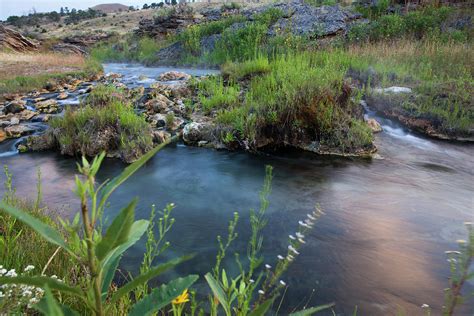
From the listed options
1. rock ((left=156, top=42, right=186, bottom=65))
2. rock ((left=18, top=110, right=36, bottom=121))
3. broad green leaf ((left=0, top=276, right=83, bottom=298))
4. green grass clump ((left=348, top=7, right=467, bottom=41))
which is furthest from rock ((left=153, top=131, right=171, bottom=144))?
rock ((left=156, top=42, right=186, bottom=65))

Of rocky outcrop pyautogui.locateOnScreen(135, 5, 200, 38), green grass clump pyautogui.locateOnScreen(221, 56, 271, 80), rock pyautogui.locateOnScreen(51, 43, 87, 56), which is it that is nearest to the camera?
green grass clump pyautogui.locateOnScreen(221, 56, 271, 80)

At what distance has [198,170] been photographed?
6449 millimetres

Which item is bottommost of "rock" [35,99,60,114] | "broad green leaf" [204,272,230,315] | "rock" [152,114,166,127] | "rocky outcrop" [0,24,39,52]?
"rock" [152,114,166,127]

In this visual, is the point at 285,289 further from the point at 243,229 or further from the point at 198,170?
the point at 198,170

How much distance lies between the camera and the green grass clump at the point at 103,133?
689 cm

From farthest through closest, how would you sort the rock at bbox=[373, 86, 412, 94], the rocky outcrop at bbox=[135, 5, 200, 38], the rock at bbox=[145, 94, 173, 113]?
1. the rocky outcrop at bbox=[135, 5, 200, 38]
2. the rock at bbox=[373, 86, 412, 94]
3. the rock at bbox=[145, 94, 173, 113]

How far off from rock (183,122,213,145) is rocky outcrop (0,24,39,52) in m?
22.8

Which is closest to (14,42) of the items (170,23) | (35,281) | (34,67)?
(34,67)

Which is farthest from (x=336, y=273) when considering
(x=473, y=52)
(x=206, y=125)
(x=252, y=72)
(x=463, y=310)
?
(x=473, y=52)

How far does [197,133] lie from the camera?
7.71 meters

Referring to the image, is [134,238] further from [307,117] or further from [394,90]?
[394,90]

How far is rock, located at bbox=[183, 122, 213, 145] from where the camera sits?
7.64 m

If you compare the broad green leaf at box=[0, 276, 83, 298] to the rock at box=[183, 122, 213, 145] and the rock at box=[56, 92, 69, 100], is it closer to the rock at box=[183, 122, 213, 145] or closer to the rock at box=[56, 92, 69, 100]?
the rock at box=[183, 122, 213, 145]

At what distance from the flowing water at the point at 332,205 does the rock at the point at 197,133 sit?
216 mm
